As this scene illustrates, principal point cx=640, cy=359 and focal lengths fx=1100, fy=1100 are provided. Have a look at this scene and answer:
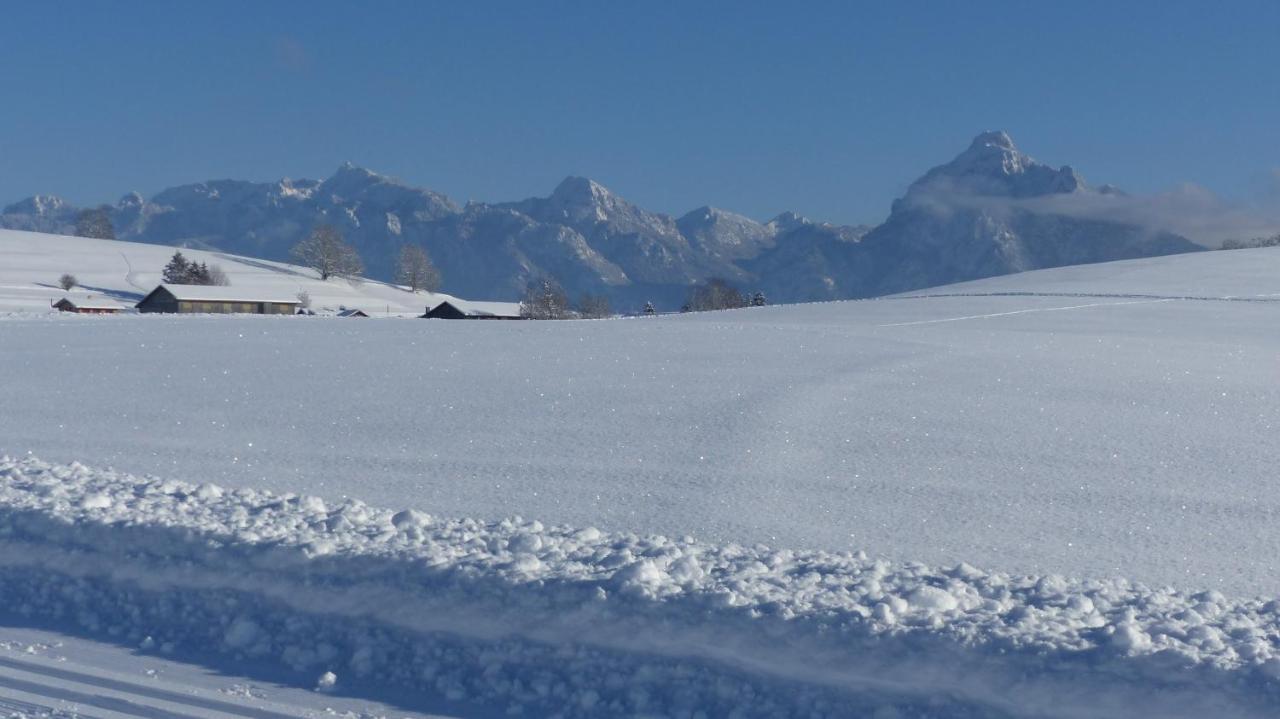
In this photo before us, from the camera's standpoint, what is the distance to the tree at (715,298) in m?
110

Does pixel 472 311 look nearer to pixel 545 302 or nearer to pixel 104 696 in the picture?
pixel 545 302

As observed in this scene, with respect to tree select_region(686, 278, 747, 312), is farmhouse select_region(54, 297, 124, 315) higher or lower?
higher

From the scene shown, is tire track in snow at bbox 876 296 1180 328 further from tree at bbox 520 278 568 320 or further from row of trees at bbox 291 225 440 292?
row of trees at bbox 291 225 440 292

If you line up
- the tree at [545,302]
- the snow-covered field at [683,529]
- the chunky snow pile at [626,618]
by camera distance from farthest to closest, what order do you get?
1. the tree at [545,302]
2. the snow-covered field at [683,529]
3. the chunky snow pile at [626,618]

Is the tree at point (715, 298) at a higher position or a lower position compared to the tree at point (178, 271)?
lower

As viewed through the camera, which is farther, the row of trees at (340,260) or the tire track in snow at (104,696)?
the row of trees at (340,260)

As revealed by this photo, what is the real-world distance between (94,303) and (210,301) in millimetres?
7058

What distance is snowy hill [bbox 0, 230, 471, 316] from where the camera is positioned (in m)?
78.6

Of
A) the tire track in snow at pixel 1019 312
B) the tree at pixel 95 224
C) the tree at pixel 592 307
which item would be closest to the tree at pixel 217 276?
the tree at pixel 592 307

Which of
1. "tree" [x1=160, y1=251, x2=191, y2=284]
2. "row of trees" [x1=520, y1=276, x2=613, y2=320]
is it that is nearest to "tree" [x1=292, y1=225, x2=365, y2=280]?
"tree" [x1=160, y1=251, x2=191, y2=284]

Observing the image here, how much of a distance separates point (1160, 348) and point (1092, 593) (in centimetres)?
1687

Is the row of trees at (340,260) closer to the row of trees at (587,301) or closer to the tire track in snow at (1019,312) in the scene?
the row of trees at (587,301)

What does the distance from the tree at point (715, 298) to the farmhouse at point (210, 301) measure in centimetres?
4391

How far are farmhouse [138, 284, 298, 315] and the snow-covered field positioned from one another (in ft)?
A: 179
